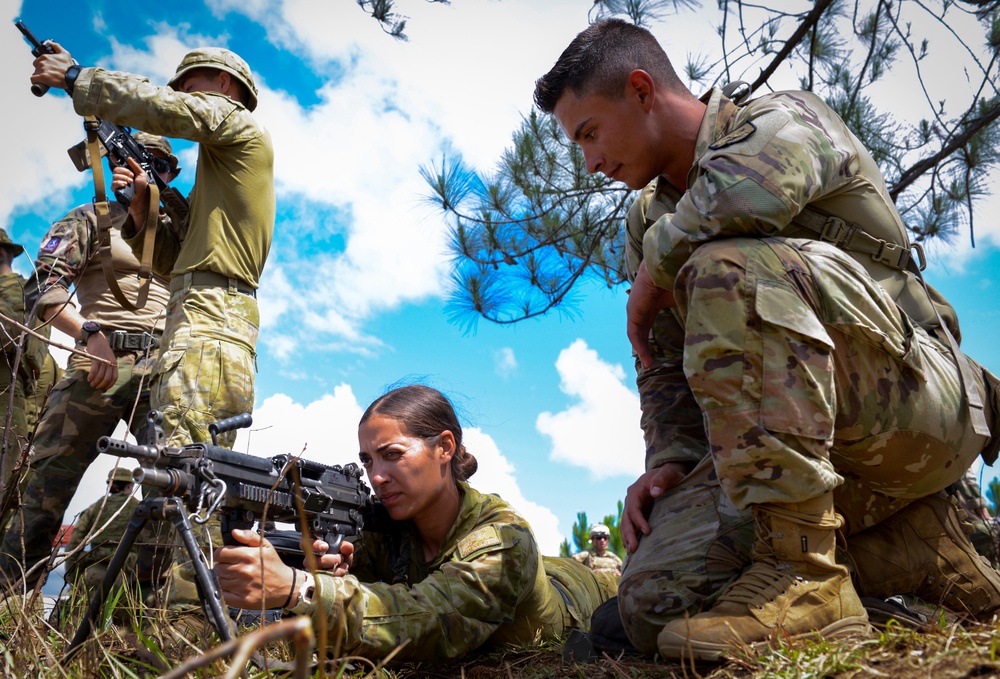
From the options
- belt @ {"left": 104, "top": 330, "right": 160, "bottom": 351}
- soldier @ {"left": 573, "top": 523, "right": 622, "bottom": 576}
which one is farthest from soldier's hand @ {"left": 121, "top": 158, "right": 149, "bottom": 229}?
soldier @ {"left": 573, "top": 523, "right": 622, "bottom": 576}

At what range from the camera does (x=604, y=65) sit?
264 centimetres

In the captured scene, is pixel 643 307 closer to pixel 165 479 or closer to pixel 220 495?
pixel 220 495

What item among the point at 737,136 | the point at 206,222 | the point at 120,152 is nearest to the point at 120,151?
the point at 120,152

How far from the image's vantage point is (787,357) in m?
1.91

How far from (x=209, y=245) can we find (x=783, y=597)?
2788 millimetres

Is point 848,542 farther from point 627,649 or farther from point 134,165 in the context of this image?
point 134,165

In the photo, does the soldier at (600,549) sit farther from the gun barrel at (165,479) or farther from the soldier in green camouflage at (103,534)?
the gun barrel at (165,479)

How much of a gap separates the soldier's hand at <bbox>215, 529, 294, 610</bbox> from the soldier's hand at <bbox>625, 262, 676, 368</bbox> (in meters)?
1.20

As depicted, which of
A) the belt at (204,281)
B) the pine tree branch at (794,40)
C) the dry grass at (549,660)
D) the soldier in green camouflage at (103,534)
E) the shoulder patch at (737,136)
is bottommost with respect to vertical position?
the dry grass at (549,660)

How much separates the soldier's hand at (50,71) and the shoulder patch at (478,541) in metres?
2.82

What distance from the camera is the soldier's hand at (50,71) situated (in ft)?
12.5

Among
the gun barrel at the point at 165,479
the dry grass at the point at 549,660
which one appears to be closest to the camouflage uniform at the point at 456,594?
the dry grass at the point at 549,660

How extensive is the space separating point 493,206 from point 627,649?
487cm

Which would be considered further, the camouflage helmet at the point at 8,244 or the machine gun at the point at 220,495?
the camouflage helmet at the point at 8,244
